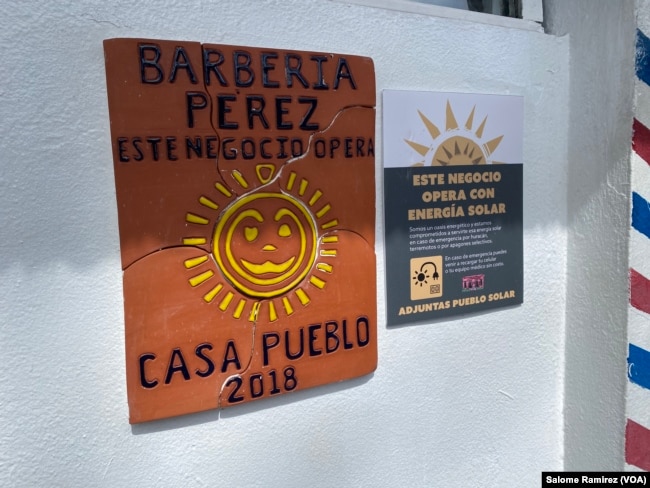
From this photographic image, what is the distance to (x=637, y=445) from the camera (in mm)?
1530

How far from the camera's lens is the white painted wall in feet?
3.39

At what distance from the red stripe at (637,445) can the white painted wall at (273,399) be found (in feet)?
0.69

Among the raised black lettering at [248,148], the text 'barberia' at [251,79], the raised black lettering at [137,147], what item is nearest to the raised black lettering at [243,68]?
the text 'barberia' at [251,79]

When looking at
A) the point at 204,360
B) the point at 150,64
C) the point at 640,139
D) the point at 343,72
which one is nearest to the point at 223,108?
the point at 150,64

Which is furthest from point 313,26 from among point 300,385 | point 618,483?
point 618,483

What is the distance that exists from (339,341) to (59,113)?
0.80m

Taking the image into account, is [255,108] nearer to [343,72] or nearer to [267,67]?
[267,67]

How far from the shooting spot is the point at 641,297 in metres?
1.48

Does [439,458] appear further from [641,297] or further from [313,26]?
[313,26]

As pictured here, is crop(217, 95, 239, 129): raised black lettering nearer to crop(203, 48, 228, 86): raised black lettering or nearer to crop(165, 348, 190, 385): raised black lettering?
crop(203, 48, 228, 86): raised black lettering

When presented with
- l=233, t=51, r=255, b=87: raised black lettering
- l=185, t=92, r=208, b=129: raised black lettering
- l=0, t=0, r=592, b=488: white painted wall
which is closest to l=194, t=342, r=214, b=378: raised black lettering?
l=0, t=0, r=592, b=488: white painted wall

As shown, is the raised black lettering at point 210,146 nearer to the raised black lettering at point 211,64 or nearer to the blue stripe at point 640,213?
the raised black lettering at point 211,64

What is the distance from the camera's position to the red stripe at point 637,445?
1516mm

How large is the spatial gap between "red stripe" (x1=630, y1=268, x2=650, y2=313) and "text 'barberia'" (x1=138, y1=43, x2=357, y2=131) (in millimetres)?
947
